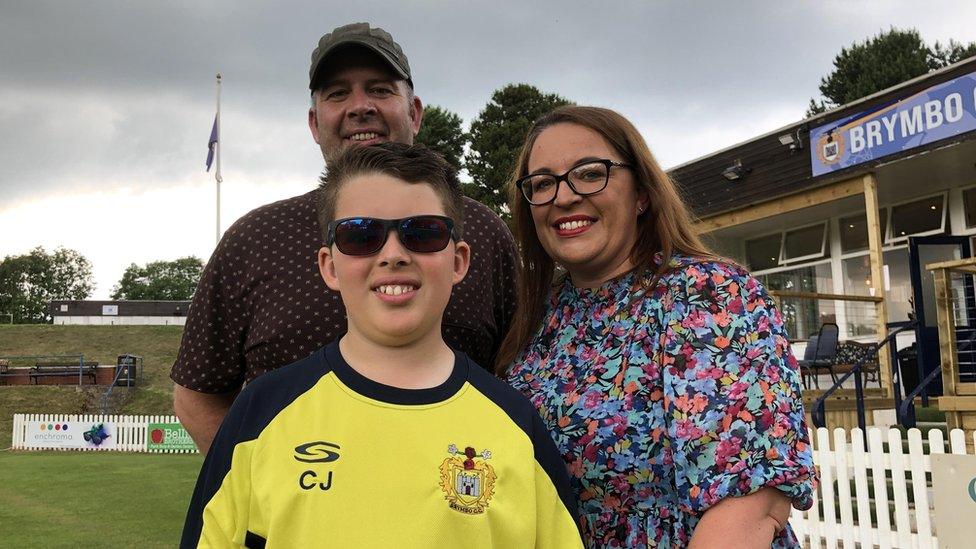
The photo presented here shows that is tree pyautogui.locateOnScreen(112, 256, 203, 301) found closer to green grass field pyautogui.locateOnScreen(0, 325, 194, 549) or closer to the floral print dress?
green grass field pyautogui.locateOnScreen(0, 325, 194, 549)

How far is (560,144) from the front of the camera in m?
2.45

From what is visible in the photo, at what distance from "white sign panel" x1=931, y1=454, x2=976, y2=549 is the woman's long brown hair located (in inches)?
171

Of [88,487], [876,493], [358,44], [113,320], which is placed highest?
[113,320]

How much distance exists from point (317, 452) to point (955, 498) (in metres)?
5.51

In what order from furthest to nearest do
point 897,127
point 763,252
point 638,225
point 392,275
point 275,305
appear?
1. point 763,252
2. point 897,127
3. point 275,305
4. point 638,225
5. point 392,275

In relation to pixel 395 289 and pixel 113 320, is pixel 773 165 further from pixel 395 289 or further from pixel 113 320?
pixel 113 320

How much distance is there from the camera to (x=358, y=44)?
2.87 metres

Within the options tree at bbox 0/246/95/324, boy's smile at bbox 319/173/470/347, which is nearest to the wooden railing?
boy's smile at bbox 319/173/470/347

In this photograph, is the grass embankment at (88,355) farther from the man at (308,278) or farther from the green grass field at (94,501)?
the man at (308,278)

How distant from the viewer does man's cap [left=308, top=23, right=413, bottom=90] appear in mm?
2861

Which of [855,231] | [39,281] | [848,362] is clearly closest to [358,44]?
[848,362]

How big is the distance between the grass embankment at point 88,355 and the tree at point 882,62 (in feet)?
113

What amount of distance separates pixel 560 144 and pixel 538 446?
38.7 inches

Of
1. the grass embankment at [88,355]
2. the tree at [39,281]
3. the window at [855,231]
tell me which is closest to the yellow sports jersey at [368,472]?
the window at [855,231]
